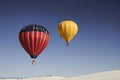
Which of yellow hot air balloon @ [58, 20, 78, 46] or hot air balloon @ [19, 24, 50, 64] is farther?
yellow hot air balloon @ [58, 20, 78, 46]

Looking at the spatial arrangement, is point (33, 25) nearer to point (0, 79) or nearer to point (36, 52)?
point (36, 52)

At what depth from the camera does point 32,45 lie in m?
43.3

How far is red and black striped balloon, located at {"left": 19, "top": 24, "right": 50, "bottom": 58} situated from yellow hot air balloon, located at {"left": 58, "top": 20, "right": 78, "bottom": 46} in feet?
13.1

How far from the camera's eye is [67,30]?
49.0m

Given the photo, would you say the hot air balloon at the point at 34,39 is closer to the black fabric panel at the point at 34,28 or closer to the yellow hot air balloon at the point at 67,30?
the black fabric panel at the point at 34,28

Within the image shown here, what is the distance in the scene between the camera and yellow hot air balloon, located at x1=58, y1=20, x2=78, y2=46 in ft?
159

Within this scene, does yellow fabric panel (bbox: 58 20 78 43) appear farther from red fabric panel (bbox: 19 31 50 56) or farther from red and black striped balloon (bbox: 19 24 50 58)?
red fabric panel (bbox: 19 31 50 56)

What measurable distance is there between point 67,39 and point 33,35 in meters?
6.45

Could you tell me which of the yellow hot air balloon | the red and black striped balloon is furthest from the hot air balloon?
the yellow hot air balloon

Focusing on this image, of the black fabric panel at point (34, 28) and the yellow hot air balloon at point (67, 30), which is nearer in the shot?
the black fabric panel at point (34, 28)

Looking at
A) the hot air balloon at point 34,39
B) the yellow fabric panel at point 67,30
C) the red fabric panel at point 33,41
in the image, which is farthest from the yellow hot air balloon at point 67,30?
the red fabric panel at point 33,41

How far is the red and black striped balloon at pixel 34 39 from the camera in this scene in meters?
43.2

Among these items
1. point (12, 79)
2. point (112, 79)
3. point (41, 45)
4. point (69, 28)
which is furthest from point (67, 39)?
point (12, 79)

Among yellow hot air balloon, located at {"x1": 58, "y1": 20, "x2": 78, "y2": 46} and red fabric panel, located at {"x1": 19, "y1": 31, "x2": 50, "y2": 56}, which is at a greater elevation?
yellow hot air balloon, located at {"x1": 58, "y1": 20, "x2": 78, "y2": 46}
